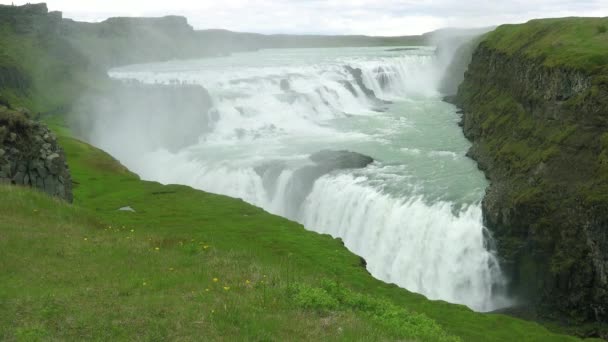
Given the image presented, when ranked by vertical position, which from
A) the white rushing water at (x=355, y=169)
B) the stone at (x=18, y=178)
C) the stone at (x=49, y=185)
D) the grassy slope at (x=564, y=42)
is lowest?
the white rushing water at (x=355, y=169)

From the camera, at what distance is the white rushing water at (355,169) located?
3028cm

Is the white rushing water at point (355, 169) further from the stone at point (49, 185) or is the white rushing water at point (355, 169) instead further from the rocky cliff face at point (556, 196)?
the stone at point (49, 185)

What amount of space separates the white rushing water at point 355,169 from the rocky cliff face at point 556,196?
57.3 inches

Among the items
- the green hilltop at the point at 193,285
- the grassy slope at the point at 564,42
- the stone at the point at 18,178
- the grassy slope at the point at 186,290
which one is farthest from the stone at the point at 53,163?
the grassy slope at the point at 564,42

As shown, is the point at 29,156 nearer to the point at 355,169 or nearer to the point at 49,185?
the point at 49,185

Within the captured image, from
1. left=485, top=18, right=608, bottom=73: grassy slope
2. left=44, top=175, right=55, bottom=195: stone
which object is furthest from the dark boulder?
left=44, top=175, right=55, bottom=195: stone

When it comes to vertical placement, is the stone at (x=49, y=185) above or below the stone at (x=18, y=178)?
below

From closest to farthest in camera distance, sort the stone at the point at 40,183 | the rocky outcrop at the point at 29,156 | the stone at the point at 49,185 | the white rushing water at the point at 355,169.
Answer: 1. the rocky outcrop at the point at 29,156
2. the stone at the point at 40,183
3. the stone at the point at 49,185
4. the white rushing water at the point at 355,169

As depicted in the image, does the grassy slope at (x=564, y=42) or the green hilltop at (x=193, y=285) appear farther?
the grassy slope at (x=564, y=42)

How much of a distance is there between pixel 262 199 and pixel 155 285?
28617 millimetres

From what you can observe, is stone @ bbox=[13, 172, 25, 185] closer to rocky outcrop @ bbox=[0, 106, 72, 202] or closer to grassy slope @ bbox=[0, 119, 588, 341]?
rocky outcrop @ bbox=[0, 106, 72, 202]

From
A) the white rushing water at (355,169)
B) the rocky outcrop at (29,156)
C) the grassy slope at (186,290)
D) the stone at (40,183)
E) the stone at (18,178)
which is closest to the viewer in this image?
the grassy slope at (186,290)

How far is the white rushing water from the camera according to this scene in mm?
30281

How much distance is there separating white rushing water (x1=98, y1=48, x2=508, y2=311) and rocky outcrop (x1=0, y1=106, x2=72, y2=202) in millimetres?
16185
